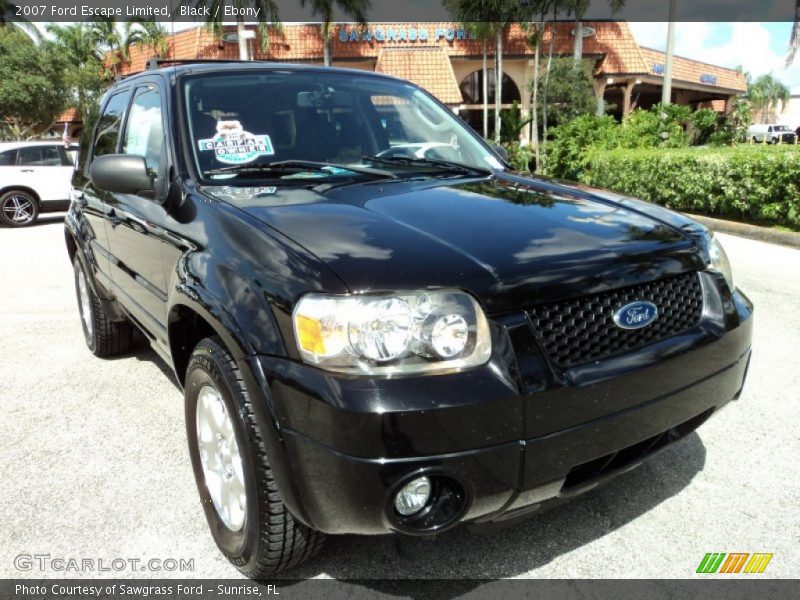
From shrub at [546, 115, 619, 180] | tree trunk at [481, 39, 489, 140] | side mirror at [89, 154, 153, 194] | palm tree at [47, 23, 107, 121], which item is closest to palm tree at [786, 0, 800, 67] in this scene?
shrub at [546, 115, 619, 180]

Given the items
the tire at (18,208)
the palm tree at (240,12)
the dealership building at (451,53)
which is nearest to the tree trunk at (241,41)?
the palm tree at (240,12)

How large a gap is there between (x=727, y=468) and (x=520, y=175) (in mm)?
1635

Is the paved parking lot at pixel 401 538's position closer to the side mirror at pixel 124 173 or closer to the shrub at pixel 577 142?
the side mirror at pixel 124 173

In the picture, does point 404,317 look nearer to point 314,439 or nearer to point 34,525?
point 314,439

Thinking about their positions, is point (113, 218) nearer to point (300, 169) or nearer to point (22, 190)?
point (300, 169)

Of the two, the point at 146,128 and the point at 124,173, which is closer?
the point at 124,173

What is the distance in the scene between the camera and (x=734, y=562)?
89.7 inches

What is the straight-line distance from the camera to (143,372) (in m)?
4.34

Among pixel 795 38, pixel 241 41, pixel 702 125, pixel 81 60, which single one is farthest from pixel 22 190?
pixel 81 60

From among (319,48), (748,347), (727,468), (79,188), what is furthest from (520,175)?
(319,48)

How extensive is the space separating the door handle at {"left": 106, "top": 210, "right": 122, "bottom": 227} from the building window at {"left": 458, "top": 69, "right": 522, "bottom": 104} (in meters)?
30.6

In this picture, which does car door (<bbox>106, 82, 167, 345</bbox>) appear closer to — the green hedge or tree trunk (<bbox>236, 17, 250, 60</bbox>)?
the green hedge

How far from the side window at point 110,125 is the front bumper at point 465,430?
259 centimetres

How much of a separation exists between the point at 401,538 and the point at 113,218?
2319 mm
